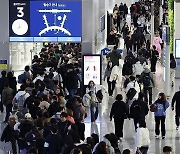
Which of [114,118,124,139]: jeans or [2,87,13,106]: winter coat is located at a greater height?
[2,87,13,106]: winter coat

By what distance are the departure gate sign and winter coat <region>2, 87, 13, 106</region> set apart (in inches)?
128

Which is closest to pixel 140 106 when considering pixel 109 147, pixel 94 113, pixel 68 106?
pixel 68 106

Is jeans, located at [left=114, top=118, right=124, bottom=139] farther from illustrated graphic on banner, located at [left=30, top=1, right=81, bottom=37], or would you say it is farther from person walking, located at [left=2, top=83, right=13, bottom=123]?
illustrated graphic on banner, located at [left=30, top=1, right=81, bottom=37]

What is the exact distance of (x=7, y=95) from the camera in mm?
24797

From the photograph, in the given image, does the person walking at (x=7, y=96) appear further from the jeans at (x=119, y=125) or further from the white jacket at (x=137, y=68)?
the white jacket at (x=137, y=68)

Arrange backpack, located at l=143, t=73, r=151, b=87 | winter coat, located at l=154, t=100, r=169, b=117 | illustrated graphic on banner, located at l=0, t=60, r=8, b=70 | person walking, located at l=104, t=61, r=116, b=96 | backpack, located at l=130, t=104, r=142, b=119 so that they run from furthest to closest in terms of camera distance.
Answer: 1. person walking, located at l=104, t=61, r=116, b=96
2. illustrated graphic on banner, located at l=0, t=60, r=8, b=70
3. backpack, located at l=143, t=73, r=151, b=87
4. winter coat, located at l=154, t=100, r=169, b=117
5. backpack, located at l=130, t=104, r=142, b=119

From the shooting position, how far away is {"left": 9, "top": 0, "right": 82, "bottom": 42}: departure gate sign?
27.5 m

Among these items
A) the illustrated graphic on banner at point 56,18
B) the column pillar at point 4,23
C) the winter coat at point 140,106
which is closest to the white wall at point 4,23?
the column pillar at point 4,23

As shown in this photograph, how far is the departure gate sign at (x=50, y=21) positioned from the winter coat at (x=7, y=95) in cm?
324

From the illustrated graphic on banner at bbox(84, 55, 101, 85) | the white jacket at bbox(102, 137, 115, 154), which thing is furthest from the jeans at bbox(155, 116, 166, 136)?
the white jacket at bbox(102, 137, 115, 154)

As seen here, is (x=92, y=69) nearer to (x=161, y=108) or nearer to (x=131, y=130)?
(x=131, y=130)

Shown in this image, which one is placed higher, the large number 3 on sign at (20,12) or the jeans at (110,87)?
the large number 3 on sign at (20,12)

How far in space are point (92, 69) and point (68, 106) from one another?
6.24 m

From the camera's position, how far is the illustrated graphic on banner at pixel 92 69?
27.3 metres
